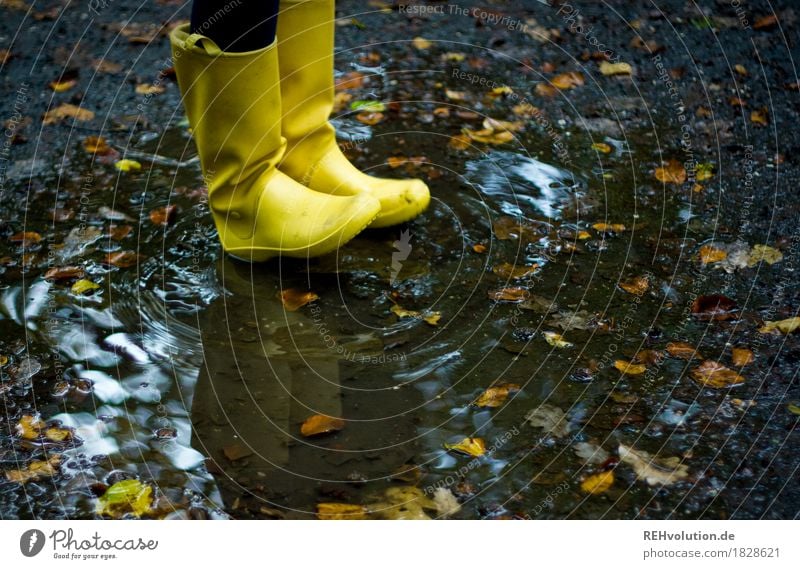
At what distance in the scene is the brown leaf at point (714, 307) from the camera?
2.29 m

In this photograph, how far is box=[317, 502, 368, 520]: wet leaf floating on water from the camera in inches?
68.8

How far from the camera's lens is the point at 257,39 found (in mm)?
2172

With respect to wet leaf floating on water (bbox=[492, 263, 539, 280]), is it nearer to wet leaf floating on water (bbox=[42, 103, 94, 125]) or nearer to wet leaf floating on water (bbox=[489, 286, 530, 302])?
wet leaf floating on water (bbox=[489, 286, 530, 302])

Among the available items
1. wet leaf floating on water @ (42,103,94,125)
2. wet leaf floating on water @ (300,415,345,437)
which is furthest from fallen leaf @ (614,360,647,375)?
wet leaf floating on water @ (42,103,94,125)

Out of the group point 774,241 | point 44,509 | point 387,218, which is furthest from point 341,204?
point 774,241

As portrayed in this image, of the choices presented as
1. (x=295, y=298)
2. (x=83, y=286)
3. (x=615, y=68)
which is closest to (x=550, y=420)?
(x=295, y=298)

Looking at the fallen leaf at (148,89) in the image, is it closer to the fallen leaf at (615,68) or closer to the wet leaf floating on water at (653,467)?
the fallen leaf at (615,68)

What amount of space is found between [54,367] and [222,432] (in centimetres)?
47

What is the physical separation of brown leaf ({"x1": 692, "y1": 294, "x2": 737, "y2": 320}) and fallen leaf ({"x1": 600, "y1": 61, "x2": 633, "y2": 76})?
1508 millimetres

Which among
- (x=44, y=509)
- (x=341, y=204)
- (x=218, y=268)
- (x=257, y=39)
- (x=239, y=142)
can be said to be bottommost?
(x=44, y=509)

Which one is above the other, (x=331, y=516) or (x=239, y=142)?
(x=239, y=142)

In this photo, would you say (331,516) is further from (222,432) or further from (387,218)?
(387,218)

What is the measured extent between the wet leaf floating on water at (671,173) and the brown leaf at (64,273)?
1.84 metres

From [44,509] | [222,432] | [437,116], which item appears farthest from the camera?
[437,116]
